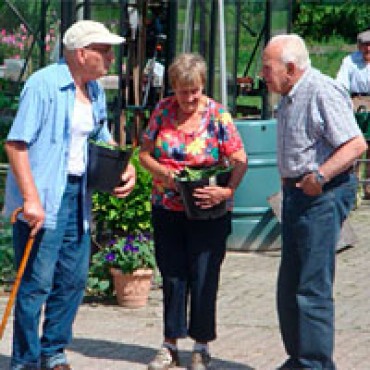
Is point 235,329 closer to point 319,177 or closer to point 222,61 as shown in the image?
point 319,177

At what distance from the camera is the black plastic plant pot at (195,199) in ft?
20.9

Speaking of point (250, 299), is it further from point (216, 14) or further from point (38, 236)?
point (216, 14)

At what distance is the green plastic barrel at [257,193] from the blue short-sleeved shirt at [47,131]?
12.7 ft

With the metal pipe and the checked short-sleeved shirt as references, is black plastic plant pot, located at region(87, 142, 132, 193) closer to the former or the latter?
the checked short-sleeved shirt

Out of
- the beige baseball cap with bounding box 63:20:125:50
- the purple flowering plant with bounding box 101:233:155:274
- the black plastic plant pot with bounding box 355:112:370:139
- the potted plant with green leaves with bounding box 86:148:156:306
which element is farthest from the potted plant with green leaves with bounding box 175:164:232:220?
the black plastic plant pot with bounding box 355:112:370:139

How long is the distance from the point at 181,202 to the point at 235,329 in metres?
1.46

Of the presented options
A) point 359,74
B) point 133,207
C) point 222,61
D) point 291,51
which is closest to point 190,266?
point 291,51

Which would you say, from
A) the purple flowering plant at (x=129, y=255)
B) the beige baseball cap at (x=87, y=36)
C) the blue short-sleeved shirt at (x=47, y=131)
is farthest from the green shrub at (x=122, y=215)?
the beige baseball cap at (x=87, y=36)

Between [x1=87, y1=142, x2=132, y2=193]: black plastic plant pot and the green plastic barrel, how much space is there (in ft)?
11.9

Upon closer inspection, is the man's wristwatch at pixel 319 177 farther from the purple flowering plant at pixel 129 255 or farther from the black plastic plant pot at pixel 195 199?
the purple flowering plant at pixel 129 255

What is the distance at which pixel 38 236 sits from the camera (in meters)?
6.07

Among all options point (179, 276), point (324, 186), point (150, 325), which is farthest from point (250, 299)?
point (324, 186)

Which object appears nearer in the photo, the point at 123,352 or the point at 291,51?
the point at 291,51

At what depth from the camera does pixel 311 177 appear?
6043mm
